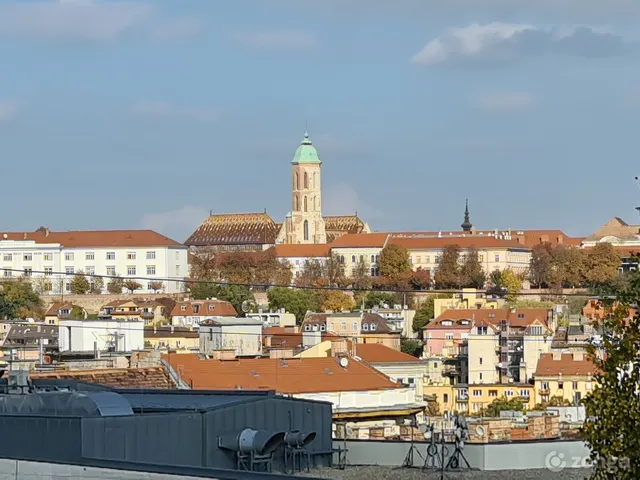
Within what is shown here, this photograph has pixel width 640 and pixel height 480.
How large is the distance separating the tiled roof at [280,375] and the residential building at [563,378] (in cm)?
2439

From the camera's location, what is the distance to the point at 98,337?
5678 centimetres

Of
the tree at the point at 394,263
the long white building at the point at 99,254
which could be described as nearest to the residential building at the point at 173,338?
the tree at the point at 394,263

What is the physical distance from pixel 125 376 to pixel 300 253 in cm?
13140

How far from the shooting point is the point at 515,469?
1694 centimetres

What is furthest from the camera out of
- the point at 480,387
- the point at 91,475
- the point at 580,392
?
the point at 480,387

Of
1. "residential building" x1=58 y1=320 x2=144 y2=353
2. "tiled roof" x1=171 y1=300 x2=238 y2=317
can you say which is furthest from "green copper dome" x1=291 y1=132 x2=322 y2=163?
"residential building" x1=58 y1=320 x2=144 y2=353

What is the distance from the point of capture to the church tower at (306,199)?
6905 inches

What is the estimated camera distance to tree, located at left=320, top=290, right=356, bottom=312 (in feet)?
404

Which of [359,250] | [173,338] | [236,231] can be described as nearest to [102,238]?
[359,250]

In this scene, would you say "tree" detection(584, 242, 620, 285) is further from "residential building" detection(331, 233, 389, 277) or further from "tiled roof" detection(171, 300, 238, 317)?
"tiled roof" detection(171, 300, 238, 317)

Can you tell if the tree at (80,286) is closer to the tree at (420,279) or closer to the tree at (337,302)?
the tree at (337,302)

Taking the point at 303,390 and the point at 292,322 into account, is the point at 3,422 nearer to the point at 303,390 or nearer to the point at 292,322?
the point at 303,390

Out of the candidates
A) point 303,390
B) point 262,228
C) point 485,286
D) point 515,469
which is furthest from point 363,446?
point 262,228

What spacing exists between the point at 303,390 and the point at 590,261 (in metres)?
102
